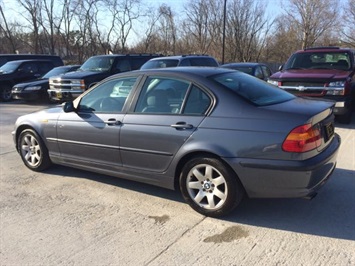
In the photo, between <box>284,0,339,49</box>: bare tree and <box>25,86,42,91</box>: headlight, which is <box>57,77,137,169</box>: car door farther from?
<box>284,0,339,49</box>: bare tree

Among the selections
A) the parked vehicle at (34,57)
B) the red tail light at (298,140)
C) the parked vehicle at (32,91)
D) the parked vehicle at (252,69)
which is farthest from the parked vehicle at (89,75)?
the red tail light at (298,140)

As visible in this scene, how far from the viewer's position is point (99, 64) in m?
13.0

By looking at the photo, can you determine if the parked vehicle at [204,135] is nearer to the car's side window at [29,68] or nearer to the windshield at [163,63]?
the windshield at [163,63]

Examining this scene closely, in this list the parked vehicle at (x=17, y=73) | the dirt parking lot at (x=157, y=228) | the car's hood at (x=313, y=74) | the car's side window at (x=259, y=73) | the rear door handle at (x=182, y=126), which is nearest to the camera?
the dirt parking lot at (x=157, y=228)

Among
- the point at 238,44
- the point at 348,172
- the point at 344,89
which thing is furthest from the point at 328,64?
the point at 238,44

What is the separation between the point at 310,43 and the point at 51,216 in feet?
152

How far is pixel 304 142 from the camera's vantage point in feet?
11.2

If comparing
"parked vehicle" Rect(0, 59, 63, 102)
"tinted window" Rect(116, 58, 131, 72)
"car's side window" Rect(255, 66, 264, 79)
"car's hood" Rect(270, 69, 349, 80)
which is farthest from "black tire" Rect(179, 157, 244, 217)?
"parked vehicle" Rect(0, 59, 63, 102)

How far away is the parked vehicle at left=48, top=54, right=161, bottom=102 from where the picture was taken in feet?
39.6

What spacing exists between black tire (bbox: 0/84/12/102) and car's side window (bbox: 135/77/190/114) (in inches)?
536

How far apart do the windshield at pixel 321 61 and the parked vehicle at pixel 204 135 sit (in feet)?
18.0

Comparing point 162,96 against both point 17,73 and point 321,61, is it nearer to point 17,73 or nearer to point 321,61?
point 321,61

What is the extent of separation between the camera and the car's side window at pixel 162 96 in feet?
13.4

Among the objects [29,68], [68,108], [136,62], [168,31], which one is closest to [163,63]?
[136,62]
